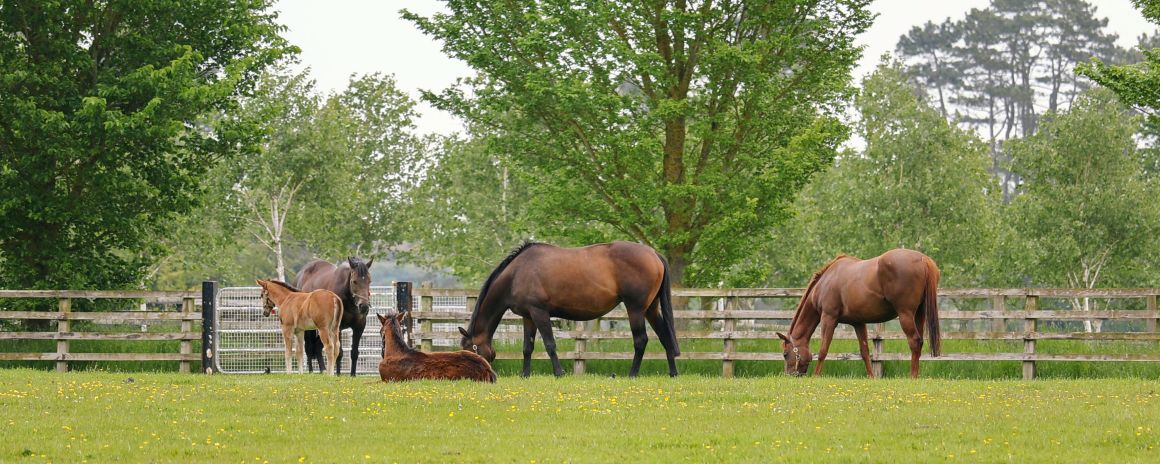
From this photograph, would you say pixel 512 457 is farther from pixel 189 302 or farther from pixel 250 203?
pixel 250 203

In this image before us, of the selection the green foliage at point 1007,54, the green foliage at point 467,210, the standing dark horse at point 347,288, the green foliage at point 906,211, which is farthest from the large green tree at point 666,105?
the green foliage at point 1007,54

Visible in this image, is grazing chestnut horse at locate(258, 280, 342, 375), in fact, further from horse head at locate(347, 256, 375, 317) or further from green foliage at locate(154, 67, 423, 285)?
green foliage at locate(154, 67, 423, 285)

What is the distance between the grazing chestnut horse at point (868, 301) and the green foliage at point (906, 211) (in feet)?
73.2

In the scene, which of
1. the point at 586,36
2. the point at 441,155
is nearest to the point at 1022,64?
the point at 441,155

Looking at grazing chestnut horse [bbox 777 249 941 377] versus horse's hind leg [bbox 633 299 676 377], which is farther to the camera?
horse's hind leg [bbox 633 299 676 377]

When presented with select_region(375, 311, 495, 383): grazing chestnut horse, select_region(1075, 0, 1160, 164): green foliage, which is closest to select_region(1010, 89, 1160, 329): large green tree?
select_region(1075, 0, 1160, 164): green foliage

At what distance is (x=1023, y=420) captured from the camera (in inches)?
409

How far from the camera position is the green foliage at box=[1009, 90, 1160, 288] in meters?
37.7

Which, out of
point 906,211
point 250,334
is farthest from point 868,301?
point 906,211

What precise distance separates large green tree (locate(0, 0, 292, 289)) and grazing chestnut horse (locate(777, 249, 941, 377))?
427 inches

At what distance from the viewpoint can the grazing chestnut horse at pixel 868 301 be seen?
1658 centimetres

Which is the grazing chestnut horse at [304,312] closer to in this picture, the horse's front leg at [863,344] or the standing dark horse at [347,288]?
the standing dark horse at [347,288]

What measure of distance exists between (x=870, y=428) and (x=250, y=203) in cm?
3790

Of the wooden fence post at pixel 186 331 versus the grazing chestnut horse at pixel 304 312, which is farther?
the wooden fence post at pixel 186 331
